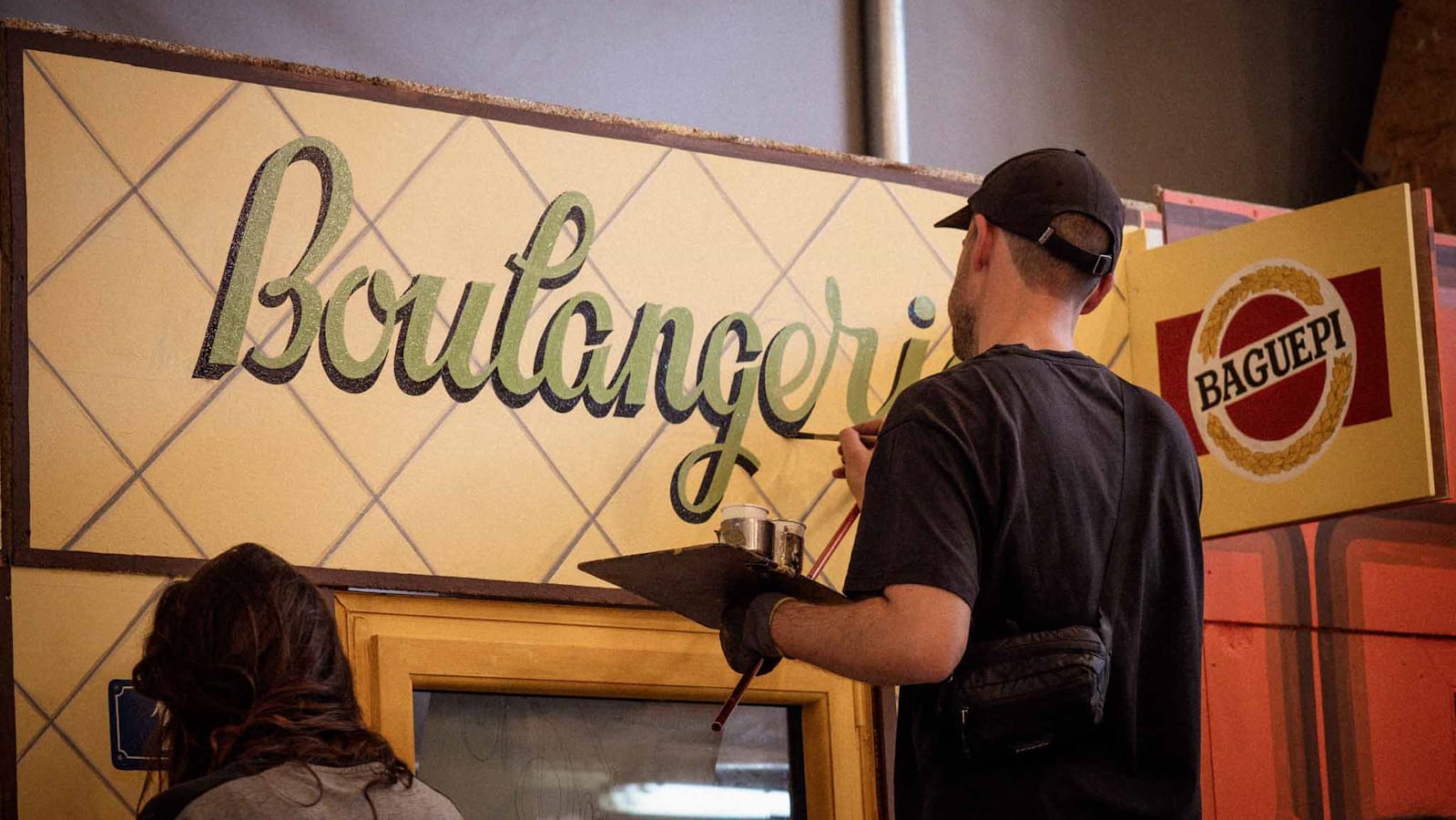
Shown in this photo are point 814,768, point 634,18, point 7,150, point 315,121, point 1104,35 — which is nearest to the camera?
point 7,150

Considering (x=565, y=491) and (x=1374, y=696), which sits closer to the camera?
(x=565, y=491)

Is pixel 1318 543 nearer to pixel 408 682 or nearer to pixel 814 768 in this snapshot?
pixel 814 768

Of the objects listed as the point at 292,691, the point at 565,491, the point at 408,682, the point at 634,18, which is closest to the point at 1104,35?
the point at 634,18

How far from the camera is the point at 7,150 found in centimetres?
270

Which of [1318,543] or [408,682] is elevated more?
[1318,543]

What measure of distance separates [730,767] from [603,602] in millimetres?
396

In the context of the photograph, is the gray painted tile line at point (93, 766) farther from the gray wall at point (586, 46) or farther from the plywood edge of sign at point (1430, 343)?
the plywood edge of sign at point (1430, 343)

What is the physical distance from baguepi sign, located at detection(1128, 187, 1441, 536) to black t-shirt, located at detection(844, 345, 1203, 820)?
1172 mm

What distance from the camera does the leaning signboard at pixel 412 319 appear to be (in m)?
2.69

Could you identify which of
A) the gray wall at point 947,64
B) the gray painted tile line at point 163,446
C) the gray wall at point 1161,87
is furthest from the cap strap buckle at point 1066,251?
the gray wall at point 1161,87

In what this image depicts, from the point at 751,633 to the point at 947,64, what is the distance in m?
2.20

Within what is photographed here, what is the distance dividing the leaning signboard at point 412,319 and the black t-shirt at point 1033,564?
1.13 meters

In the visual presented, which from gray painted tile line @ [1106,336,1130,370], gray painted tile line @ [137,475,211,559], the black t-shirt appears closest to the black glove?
the black t-shirt

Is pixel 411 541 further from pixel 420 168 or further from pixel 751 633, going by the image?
pixel 751 633
